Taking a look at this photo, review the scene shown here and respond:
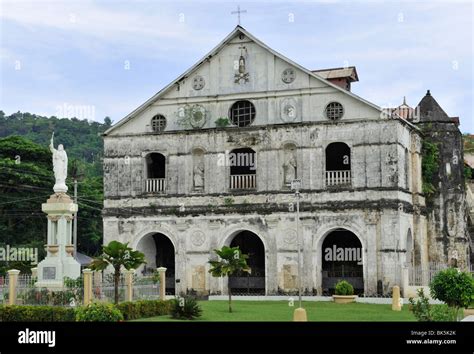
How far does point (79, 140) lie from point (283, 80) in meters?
40.6

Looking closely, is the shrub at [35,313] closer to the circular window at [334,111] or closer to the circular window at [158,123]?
the circular window at [158,123]

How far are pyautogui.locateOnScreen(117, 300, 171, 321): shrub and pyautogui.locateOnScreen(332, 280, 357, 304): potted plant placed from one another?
7.74 m

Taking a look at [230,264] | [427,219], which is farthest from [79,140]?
[230,264]

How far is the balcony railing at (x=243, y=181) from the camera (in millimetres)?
36000

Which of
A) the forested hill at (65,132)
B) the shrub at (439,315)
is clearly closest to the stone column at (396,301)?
the shrub at (439,315)

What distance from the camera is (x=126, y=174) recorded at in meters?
37.7

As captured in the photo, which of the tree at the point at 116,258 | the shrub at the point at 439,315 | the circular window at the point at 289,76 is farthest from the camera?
the circular window at the point at 289,76

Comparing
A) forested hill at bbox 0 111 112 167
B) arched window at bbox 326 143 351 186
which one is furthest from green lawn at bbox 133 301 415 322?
forested hill at bbox 0 111 112 167

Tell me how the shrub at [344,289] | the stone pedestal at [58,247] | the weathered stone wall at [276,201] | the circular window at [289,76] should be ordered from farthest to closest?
1. the circular window at [289,76]
2. the weathered stone wall at [276,201]
3. the shrub at [344,289]
4. the stone pedestal at [58,247]

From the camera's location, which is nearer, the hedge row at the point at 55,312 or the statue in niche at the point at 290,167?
the hedge row at the point at 55,312

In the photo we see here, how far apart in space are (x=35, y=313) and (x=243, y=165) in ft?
46.6

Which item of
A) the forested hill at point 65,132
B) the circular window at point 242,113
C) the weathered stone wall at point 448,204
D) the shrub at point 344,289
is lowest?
the shrub at point 344,289

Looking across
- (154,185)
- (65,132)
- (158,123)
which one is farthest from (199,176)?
(65,132)

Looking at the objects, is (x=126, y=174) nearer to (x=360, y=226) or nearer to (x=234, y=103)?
(x=234, y=103)
